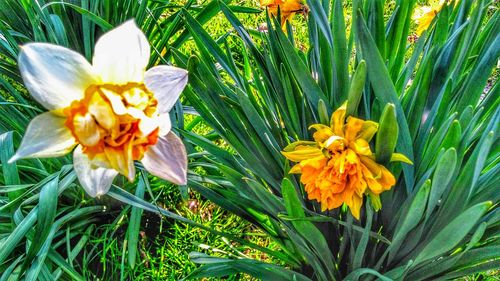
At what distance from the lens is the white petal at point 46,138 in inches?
25.4

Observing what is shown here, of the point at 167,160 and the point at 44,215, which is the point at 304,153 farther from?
the point at 44,215

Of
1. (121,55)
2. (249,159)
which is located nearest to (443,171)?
(249,159)

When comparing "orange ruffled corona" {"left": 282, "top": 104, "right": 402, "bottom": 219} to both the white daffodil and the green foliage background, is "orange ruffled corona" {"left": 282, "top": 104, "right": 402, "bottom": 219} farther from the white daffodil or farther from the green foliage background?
the white daffodil

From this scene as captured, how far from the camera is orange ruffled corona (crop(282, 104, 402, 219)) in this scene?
99 cm

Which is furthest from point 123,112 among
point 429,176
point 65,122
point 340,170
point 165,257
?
point 165,257

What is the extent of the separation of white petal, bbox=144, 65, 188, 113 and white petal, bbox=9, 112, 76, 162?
12 centimetres

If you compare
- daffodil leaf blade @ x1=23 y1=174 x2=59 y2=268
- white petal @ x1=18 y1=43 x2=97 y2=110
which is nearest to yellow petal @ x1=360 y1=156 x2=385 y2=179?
white petal @ x1=18 y1=43 x2=97 y2=110

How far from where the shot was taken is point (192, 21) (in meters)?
1.28

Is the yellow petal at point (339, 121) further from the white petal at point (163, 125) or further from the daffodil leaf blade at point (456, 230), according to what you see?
the white petal at point (163, 125)

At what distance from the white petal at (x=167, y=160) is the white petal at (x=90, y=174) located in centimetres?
6

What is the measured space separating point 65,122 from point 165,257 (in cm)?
102

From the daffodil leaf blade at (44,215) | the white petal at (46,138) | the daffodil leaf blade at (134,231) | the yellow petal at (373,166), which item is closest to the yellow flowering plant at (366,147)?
the yellow petal at (373,166)

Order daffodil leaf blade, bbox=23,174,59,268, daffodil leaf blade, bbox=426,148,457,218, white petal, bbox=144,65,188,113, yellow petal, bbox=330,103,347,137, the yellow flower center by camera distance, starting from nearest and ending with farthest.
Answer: the yellow flower center → white petal, bbox=144,65,188,113 → daffodil leaf blade, bbox=426,148,457,218 → yellow petal, bbox=330,103,347,137 → daffodil leaf blade, bbox=23,174,59,268

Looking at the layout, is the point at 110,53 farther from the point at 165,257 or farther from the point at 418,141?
the point at 165,257
